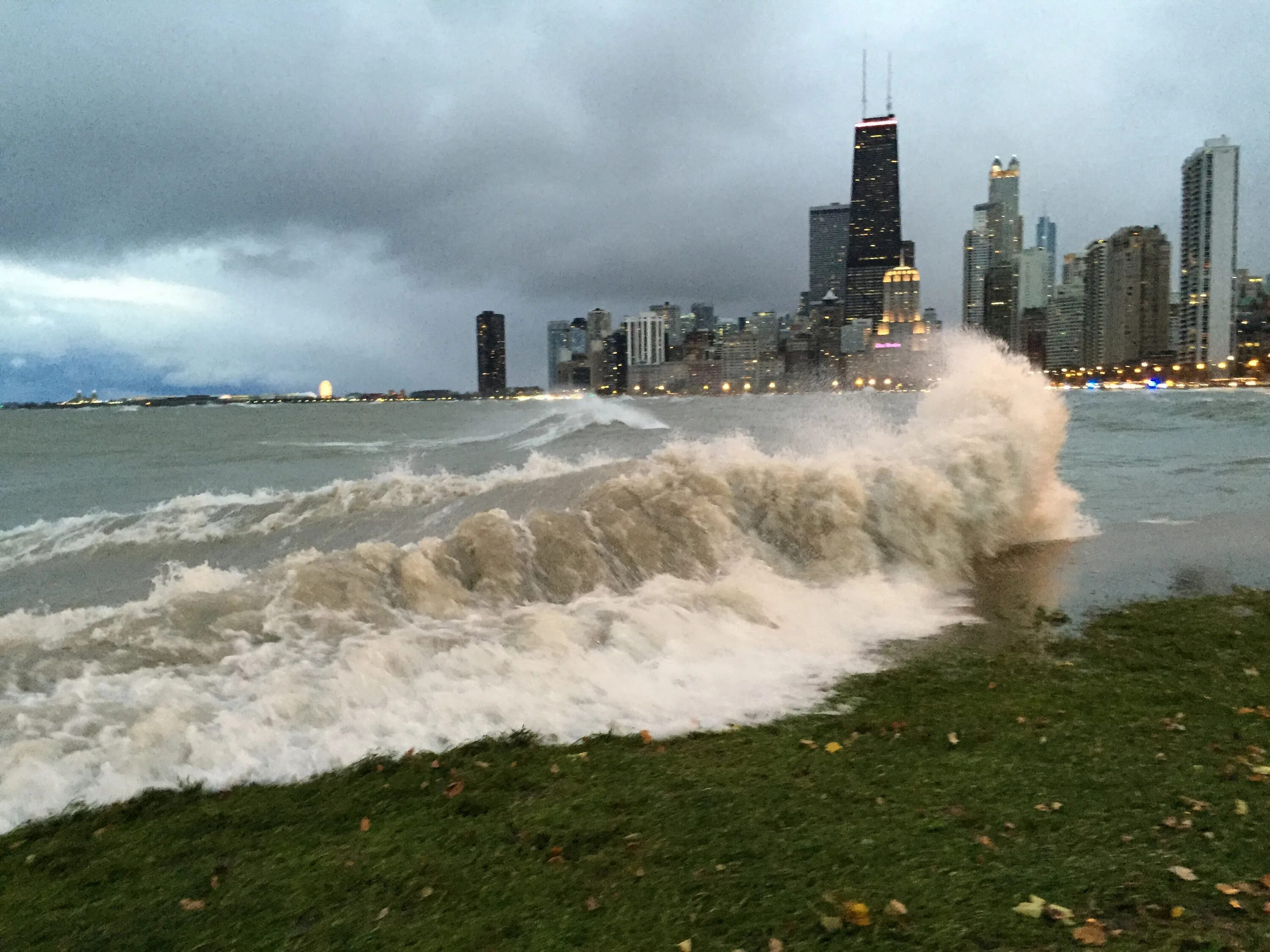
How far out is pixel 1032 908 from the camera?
360 cm

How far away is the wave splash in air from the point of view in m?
5.84

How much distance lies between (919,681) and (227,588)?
24.1ft

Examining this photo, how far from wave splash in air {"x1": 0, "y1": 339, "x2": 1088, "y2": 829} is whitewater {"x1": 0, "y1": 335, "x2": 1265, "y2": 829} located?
1.2 inches

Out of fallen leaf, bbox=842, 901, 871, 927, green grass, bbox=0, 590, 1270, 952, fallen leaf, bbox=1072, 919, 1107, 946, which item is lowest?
green grass, bbox=0, 590, 1270, 952

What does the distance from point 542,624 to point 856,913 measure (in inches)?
189

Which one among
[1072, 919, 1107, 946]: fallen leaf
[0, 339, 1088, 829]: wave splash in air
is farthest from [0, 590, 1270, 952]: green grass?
[0, 339, 1088, 829]: wave splash in air

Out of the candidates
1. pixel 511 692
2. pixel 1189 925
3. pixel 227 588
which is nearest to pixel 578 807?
pixel 511 692

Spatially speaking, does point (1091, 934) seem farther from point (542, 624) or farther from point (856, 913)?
point (542, 624)

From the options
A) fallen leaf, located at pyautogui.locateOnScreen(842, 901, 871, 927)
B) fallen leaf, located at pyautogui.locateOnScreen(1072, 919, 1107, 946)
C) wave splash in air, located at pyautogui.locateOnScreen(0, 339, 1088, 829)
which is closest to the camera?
fallen leaf, located at pyautogui.locateOnScreen(1072, 919, 1107, 946)

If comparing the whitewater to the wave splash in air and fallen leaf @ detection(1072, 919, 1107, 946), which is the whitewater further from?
fallen leaf @ detection(1072, 919, 1107, 946)

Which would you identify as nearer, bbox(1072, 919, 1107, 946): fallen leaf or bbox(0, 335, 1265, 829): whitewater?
bbox(1072, 919, 1107, 946): fallen leaf

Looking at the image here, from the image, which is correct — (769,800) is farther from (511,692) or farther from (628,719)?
(511,692)

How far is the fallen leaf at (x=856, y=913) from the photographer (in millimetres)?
3537

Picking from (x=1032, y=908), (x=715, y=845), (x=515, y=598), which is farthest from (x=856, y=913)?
(x=515, y=598)
